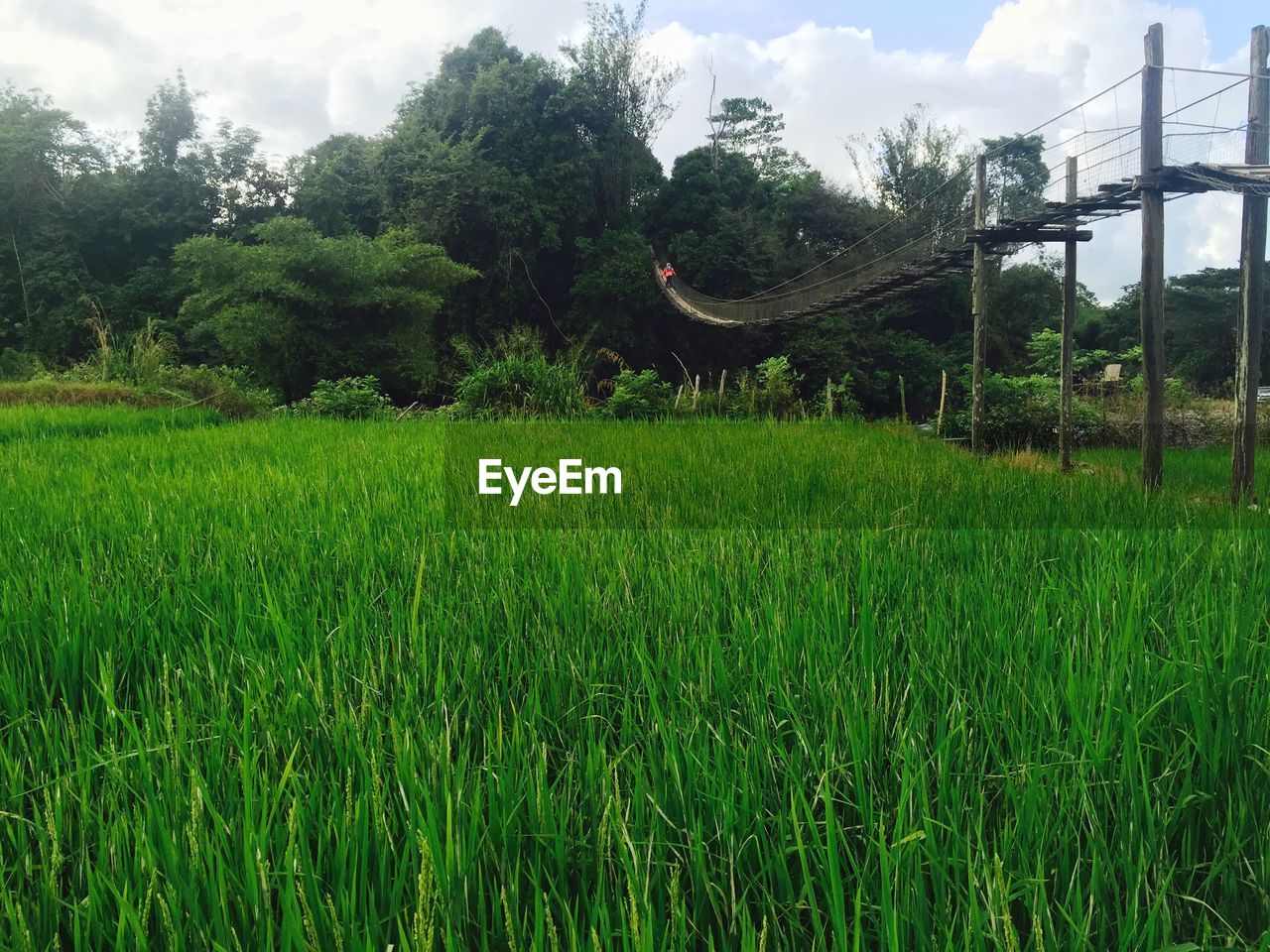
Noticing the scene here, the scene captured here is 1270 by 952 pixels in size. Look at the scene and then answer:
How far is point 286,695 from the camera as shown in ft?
3.74

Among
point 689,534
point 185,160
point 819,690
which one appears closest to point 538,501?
point 689,534

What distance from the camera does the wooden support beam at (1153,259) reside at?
5457 millimetres

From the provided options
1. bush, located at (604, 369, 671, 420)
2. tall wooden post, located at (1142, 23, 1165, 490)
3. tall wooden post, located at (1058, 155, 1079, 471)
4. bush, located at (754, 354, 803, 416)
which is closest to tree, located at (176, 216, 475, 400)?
bush, located at (604, 369, 671, 420)

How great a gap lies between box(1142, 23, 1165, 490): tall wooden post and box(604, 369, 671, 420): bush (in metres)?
5.39

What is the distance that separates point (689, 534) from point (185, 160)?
25287mm

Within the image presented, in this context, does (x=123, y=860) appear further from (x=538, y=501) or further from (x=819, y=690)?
(x=538, y=501)

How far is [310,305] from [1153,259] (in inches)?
547

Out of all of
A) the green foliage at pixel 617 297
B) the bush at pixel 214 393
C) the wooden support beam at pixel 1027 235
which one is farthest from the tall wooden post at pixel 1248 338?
the green foliage at pixel 617 297

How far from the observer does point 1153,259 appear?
5.55 meters

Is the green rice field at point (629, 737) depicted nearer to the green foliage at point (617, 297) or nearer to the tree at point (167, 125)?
the green foliage at point (617, 297)

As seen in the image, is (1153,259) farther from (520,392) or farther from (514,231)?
(514,231)

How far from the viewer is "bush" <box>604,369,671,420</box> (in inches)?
392

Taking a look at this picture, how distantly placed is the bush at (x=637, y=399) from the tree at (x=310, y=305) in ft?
22.4

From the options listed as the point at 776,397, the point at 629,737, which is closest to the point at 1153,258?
the point at 776,397
